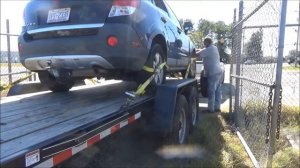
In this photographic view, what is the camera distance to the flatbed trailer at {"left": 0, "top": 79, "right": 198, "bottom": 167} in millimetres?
2295

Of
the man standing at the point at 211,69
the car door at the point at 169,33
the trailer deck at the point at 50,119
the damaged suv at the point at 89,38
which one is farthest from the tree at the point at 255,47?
the man standing at the point at 211,69

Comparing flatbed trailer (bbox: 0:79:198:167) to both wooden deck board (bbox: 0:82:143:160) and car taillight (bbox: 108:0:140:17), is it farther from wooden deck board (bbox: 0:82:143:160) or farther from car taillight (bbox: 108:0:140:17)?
car taillight (bbox: 108:0:140:17)

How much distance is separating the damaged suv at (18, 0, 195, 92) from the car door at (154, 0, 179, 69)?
0.73 metres

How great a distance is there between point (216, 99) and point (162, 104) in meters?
4.78

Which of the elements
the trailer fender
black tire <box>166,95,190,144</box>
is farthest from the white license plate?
black tire <box>166,95,190,144</box>

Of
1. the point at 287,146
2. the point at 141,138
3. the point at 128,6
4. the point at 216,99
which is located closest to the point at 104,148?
the point at 141,138

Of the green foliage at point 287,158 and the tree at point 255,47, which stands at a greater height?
the tree at point 255,47

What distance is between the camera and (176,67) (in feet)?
22.0

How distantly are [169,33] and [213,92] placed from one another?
3232mm

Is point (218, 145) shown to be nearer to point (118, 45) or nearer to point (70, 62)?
point (118, 45)

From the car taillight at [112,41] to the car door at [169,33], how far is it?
149 cm

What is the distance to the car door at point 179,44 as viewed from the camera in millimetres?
6465

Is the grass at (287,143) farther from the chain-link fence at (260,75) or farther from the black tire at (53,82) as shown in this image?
the black tire at (53,82)

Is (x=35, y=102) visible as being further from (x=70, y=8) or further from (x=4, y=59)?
(x=4, y=59)
